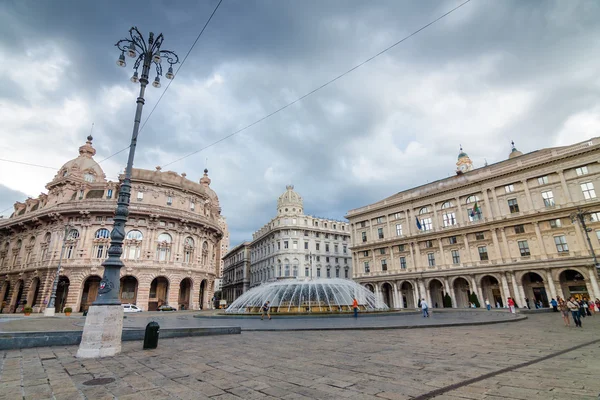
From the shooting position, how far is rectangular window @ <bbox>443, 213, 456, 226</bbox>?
4215 cm

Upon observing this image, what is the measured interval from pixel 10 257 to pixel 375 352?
60974mm

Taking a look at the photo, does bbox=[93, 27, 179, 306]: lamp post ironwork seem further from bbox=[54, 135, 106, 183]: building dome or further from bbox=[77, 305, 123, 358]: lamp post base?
bbox=[54, 135, 106, 183]: building dome

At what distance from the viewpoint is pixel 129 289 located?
39969mm

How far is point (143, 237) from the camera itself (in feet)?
133

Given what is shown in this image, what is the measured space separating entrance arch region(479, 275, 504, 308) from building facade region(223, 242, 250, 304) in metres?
50.7

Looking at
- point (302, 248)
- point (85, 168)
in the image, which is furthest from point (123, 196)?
point (302, 248)

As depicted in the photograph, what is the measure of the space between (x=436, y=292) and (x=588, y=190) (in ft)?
70.9

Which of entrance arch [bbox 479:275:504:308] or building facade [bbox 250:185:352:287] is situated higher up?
building facade [bbox 250:185:352:287]

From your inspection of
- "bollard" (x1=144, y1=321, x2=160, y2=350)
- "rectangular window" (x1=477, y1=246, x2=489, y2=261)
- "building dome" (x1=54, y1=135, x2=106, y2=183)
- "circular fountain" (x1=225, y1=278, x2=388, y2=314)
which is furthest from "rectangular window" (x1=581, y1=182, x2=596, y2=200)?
"building dome" (x1=54, y1=135, x2=106, y2=183)

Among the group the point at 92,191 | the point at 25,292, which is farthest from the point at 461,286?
the point at 25,292

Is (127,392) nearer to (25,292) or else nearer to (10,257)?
(25,292)

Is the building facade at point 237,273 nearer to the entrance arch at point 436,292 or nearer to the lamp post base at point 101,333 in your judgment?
the entrance arch at point 436,292

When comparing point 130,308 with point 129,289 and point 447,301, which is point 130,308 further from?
point 447,301

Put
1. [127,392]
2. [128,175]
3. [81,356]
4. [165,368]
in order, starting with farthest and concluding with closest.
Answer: [128,175] < [81,356] < [165,368] < [127,392]
